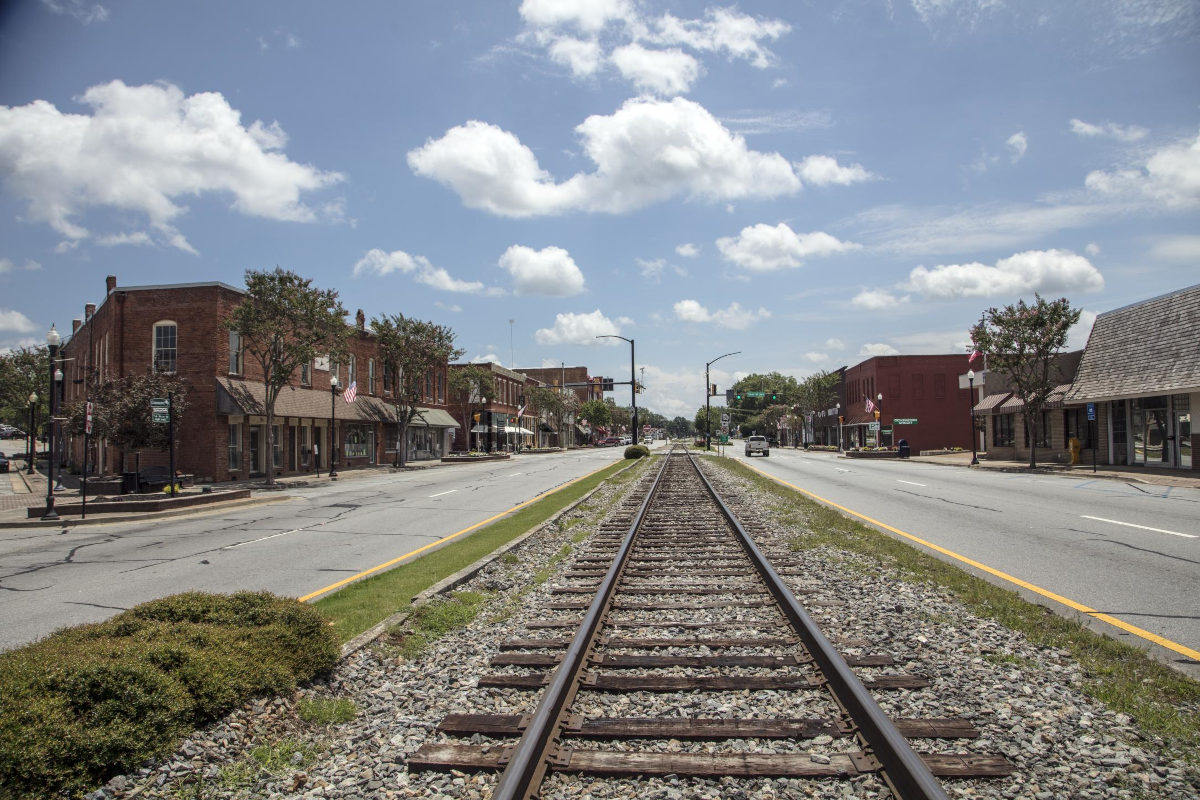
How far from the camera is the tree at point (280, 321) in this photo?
29.4m

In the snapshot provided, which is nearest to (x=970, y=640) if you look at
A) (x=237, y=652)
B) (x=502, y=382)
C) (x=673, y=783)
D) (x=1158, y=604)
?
(x=1158, y=604)

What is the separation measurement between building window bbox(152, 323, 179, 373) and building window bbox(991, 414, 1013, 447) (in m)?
44.8

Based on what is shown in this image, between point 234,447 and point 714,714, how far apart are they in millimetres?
32540

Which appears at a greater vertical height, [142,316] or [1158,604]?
[142,316]

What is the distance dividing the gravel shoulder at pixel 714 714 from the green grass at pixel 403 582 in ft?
2.94

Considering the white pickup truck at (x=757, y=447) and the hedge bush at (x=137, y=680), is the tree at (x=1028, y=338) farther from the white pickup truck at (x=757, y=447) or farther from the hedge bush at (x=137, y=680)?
the hedge bush at (x=137, y=680)

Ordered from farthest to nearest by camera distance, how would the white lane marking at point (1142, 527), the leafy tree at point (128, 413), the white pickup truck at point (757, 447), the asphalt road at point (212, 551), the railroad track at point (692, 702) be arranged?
the white pickup truck at point (757, 447) → the leafy tree at point (128, 413) → the white lane marking at point (1142, 527) → the asphalt road at point (212, 551) → the railroad track at point (692, 702)

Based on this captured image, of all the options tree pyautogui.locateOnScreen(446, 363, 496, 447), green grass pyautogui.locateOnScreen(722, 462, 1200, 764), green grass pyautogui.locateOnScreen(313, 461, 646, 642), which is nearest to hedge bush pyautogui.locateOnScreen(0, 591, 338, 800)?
green grass pyautogui.locateOnScreen(313, 461, 646, 642)

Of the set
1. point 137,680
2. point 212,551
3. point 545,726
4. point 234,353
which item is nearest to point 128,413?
point 234,353

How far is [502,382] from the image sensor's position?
250 ft

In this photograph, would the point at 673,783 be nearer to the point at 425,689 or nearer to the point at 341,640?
the point at 425,689

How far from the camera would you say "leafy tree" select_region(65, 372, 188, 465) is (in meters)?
23.5

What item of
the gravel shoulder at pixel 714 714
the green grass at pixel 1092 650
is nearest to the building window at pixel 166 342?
the green grass at pixel 1092 650

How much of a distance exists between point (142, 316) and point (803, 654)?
33558 millimetres
